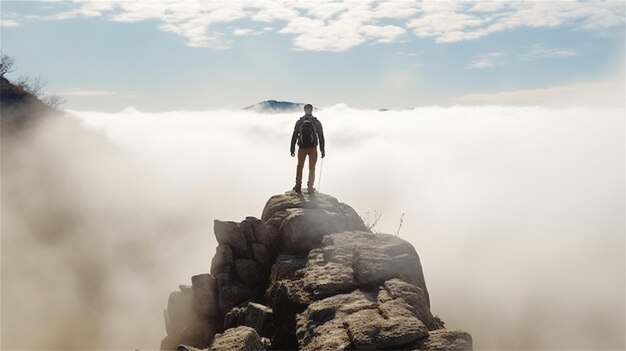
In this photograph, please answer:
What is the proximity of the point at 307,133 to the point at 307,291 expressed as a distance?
31.8 feet

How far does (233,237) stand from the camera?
22.7 metres

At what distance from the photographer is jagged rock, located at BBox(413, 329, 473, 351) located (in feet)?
41.6

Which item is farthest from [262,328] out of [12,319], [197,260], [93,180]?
[93,180]

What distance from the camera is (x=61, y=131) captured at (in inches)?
3255

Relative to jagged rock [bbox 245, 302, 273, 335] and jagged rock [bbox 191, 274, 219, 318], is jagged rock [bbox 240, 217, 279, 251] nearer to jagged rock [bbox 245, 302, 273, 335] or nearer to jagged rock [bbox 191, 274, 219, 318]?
jagged rock [bbox 191, 274, 219, 318]

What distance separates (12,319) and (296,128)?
3458cm

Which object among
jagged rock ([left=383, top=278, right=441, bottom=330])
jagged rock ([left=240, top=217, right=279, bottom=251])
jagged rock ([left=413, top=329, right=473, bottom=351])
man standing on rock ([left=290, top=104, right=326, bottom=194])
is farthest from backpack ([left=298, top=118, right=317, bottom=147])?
jagged rock ([left=413, top=329, right=473, bottom=351])

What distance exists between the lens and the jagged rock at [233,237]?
73.8ft

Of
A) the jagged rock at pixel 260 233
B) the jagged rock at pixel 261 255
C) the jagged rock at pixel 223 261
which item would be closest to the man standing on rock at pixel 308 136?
the jagged rock at pixel 260 233

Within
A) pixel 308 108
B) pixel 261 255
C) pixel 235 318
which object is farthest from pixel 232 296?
pixel 308 108

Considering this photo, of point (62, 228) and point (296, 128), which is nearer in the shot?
point (296, 128)

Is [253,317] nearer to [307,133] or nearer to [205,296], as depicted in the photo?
[205,296]

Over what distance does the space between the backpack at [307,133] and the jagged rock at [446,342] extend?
43.4 feet

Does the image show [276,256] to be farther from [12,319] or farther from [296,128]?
[12,319]
